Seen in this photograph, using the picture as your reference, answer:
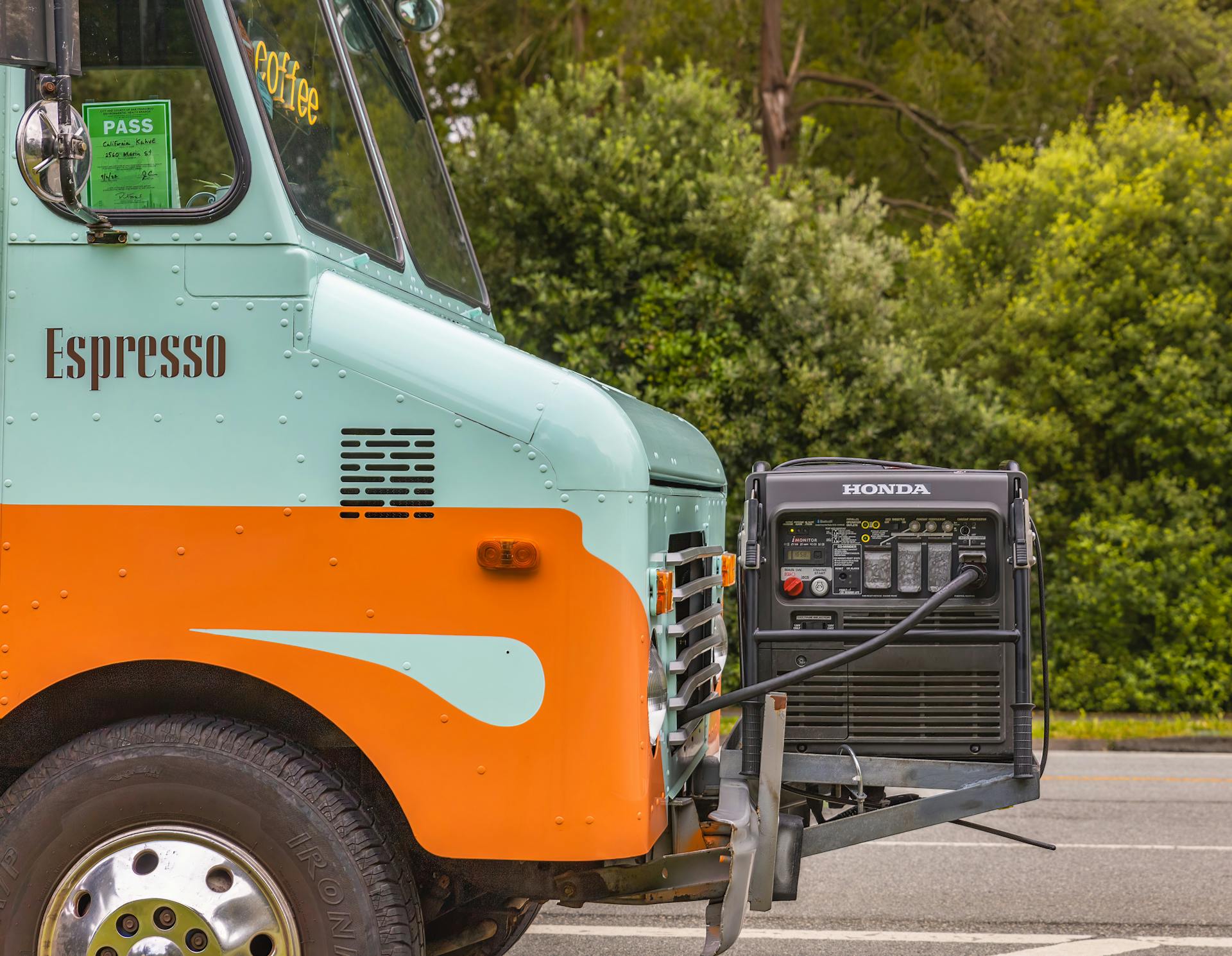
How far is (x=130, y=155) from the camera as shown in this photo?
3094 millimetres

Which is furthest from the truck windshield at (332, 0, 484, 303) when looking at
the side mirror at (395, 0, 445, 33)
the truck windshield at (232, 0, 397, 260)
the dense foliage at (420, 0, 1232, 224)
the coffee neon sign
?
the dense foliage at (420, 0, 1232, 224)

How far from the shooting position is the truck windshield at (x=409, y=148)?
3.93 m

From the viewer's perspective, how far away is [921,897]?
5.71 m

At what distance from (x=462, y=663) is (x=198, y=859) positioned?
76cm

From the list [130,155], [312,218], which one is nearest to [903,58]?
[312,218]

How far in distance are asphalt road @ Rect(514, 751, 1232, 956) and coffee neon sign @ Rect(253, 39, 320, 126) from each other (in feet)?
10.6

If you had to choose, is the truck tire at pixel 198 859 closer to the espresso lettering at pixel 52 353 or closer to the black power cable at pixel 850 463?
the espresso lettering at pixel 52 353

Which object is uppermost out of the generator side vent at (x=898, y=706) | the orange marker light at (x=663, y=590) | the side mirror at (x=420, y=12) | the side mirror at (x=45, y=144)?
the side mirror at (x=420, y=12)

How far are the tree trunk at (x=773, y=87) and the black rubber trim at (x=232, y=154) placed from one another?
15.9 m

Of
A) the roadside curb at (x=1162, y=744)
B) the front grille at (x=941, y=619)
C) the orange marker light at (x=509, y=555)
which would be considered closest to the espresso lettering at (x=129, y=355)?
the orange marker light at (x=509, y=555)

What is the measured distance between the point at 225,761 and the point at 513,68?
59.9 ft

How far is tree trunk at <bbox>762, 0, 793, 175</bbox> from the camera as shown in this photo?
18.3 metres

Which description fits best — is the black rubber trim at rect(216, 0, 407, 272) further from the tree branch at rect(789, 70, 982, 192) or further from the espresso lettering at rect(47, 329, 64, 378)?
the tree branch at rect(789, 70, 982, 192)

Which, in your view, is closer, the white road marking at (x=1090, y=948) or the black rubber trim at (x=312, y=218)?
the black rubber trim at (x=312, y=218)
